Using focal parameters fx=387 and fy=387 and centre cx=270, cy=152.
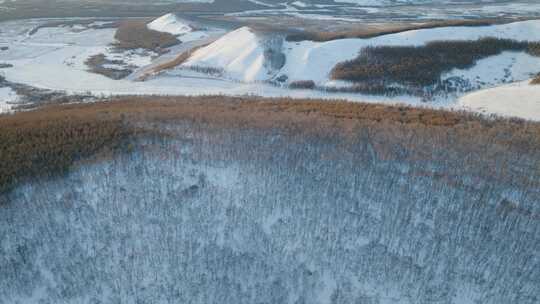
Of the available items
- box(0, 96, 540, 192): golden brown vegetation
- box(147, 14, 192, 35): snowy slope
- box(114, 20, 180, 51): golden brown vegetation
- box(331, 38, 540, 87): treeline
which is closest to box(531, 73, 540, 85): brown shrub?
box(331, 38, 540, 87): treeline

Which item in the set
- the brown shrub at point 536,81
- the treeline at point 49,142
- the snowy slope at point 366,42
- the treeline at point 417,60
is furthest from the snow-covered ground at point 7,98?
the brown shrub at point 536,81

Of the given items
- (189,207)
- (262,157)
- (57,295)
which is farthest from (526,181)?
(57,295)

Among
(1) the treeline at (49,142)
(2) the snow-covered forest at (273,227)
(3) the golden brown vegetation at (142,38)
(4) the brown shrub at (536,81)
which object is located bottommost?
(2) the snow-covered forest at (273,227)

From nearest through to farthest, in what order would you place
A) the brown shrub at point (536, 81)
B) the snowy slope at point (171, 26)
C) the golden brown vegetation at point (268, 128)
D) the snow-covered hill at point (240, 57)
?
1. the golden brown vegetation at point (268, 128)
2. the brown shrub at point (536, 81)
3. the snow-covered hill at point (240, 57)
4. the snowy slope at point (171, 26)

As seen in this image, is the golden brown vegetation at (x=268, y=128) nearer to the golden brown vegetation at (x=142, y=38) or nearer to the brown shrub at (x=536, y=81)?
the brown shrub at (x=536, y=81)

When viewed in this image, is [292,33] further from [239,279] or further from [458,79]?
[239,279]

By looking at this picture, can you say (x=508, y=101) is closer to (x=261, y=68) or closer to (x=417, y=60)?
(x=417, y=60)

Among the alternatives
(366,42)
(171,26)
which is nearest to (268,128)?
(366,42)
